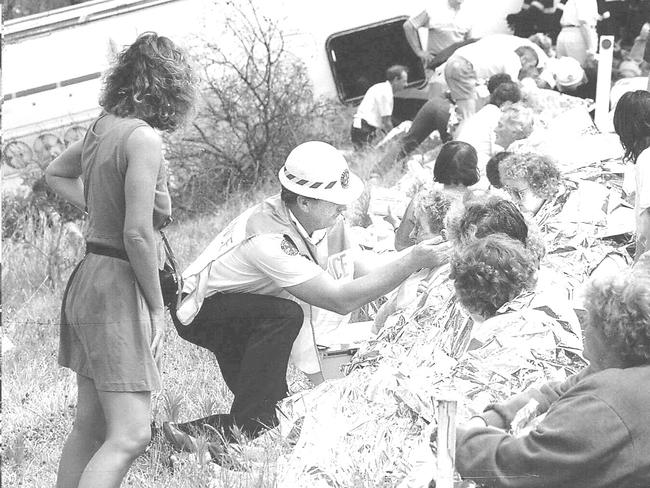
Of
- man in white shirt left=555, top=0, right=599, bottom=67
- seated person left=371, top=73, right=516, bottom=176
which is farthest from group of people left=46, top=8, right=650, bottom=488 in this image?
man in white shirt left=555, top=0, right=599, bottom=67

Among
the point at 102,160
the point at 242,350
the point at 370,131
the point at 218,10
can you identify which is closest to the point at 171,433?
the point at 242,350

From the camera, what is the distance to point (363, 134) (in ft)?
35.2

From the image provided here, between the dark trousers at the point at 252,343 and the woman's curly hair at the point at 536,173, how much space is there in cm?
156

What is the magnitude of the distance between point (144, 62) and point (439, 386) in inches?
52.5

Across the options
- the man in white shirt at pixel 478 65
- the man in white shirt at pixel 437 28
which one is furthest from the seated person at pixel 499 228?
the man in white shirt at pixel 437 28

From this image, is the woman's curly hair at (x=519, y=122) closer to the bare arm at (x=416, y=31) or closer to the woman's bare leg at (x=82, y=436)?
the bare arm at (x=416, y=31)

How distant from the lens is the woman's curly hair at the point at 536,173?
5223mm

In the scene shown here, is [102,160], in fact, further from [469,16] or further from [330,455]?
[469,16]

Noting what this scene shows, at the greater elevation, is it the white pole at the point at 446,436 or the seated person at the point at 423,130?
the white pole at the point at 446,436

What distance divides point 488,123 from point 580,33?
3003mm

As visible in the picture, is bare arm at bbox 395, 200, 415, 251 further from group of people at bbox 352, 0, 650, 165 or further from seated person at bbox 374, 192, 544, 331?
group of people at bbox 352, 0, 650, 165

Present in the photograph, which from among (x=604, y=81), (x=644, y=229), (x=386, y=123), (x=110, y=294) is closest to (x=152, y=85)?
(x=110, y=294)

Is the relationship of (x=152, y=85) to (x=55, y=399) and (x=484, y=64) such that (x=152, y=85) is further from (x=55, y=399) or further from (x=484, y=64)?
(x=484, y=64)

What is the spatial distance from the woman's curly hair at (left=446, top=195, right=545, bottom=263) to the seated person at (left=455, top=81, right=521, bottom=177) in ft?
11.6
